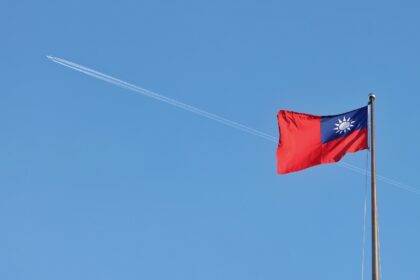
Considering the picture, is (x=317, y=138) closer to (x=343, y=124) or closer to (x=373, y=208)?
(x=343, y=124)

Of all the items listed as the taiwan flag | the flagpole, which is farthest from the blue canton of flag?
the flagpole

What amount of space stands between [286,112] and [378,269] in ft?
29.1

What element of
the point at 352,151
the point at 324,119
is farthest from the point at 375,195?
the point at 324,119

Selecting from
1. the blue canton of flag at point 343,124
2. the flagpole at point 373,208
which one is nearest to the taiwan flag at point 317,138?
the blue canton of flag at point 343,124

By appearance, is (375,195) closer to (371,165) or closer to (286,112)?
(371,165)

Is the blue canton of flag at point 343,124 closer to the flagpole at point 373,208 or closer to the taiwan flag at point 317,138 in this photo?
the taiwan flag at point 317,138

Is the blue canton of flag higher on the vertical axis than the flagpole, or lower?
higher

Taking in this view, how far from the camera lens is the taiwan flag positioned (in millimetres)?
32062

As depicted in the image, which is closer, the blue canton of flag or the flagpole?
the flagpole

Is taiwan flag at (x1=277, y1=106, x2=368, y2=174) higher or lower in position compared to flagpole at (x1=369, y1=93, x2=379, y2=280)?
higher

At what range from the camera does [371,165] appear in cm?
2959

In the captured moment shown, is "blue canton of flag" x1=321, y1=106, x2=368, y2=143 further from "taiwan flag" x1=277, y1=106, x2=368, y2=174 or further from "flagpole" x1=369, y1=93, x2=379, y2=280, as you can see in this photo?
"flagpole" x1=369, y1=93, x2=379, y2=280

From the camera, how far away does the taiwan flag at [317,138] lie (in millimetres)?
32062

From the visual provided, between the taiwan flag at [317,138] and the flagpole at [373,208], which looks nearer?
the flagpole at [373,208]
